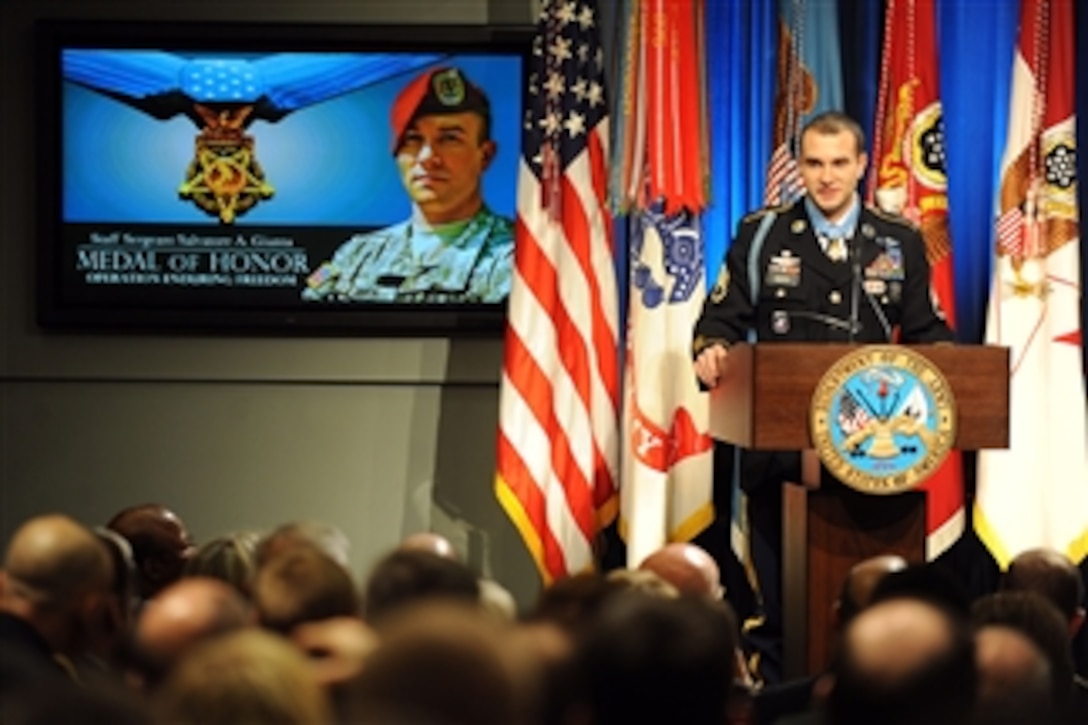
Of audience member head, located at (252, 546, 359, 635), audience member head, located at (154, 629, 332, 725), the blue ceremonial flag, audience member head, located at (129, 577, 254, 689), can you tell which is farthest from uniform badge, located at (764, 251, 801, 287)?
audience member head, located at (154, 629, 332, 725)

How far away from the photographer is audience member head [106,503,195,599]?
4566mm

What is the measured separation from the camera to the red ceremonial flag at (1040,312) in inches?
255

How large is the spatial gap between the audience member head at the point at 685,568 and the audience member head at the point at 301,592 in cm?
131

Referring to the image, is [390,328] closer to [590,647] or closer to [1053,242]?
[1053,242]

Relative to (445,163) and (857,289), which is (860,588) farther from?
(445,163)

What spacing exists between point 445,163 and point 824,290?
167 cm

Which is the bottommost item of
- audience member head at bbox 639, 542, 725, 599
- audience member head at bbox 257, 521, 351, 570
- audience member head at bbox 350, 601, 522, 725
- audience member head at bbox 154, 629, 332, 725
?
audience member head at bbox 639, 542, 725, 599

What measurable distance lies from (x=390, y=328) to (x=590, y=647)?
14.8 ft

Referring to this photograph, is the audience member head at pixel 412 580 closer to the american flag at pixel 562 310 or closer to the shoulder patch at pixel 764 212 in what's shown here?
the shoulder patch at pixel 764 212

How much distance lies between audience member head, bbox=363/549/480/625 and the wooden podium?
6.01ft

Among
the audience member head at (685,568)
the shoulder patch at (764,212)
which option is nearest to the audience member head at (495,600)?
the audience member head at (685,568)

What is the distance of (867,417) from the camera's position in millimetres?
4840

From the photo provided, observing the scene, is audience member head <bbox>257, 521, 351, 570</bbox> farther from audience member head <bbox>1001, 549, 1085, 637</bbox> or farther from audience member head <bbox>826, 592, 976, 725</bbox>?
audience member head <bbox>1001, 549, 1085, 637</bbox>

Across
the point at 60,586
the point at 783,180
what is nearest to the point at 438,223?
the point at 783,180
